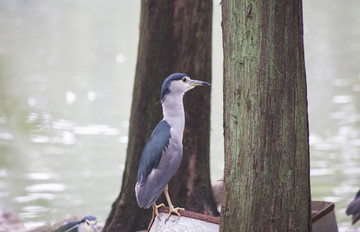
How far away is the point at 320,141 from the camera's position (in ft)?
28.0

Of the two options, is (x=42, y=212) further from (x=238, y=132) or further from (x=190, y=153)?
(x=238, y=132)

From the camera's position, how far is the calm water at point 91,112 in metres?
7.14

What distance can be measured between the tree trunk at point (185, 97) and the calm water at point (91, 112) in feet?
6.39

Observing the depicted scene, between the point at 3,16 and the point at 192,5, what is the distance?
18.3 m

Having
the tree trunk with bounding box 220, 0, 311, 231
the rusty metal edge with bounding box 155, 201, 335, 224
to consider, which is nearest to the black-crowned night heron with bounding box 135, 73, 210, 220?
the rusty metal edge with bounding box 155, 201, 335, 224

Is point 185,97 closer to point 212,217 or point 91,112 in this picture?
point 212,217

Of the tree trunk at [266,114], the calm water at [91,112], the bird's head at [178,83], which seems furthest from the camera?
the calm water at [91,112]

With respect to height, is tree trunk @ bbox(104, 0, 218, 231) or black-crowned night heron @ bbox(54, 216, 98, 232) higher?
tree trunk @ bbox(104, 0, 218, 231)

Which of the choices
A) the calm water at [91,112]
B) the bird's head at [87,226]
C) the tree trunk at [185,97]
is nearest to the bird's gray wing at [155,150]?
the bird's head at [87,226]

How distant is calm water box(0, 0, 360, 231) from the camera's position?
7145mm

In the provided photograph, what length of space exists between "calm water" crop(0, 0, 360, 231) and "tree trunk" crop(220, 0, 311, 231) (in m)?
3.12

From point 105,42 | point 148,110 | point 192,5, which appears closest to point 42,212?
point 148,110

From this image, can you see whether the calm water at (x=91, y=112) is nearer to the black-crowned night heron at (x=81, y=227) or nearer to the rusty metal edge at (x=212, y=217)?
the black-crowned night heron at (x=81, y=227)

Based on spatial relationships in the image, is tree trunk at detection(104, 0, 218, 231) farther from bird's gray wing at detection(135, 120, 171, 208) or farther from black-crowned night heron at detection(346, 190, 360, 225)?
black-crowned night heron at detection(346, 190, 360, 225)
